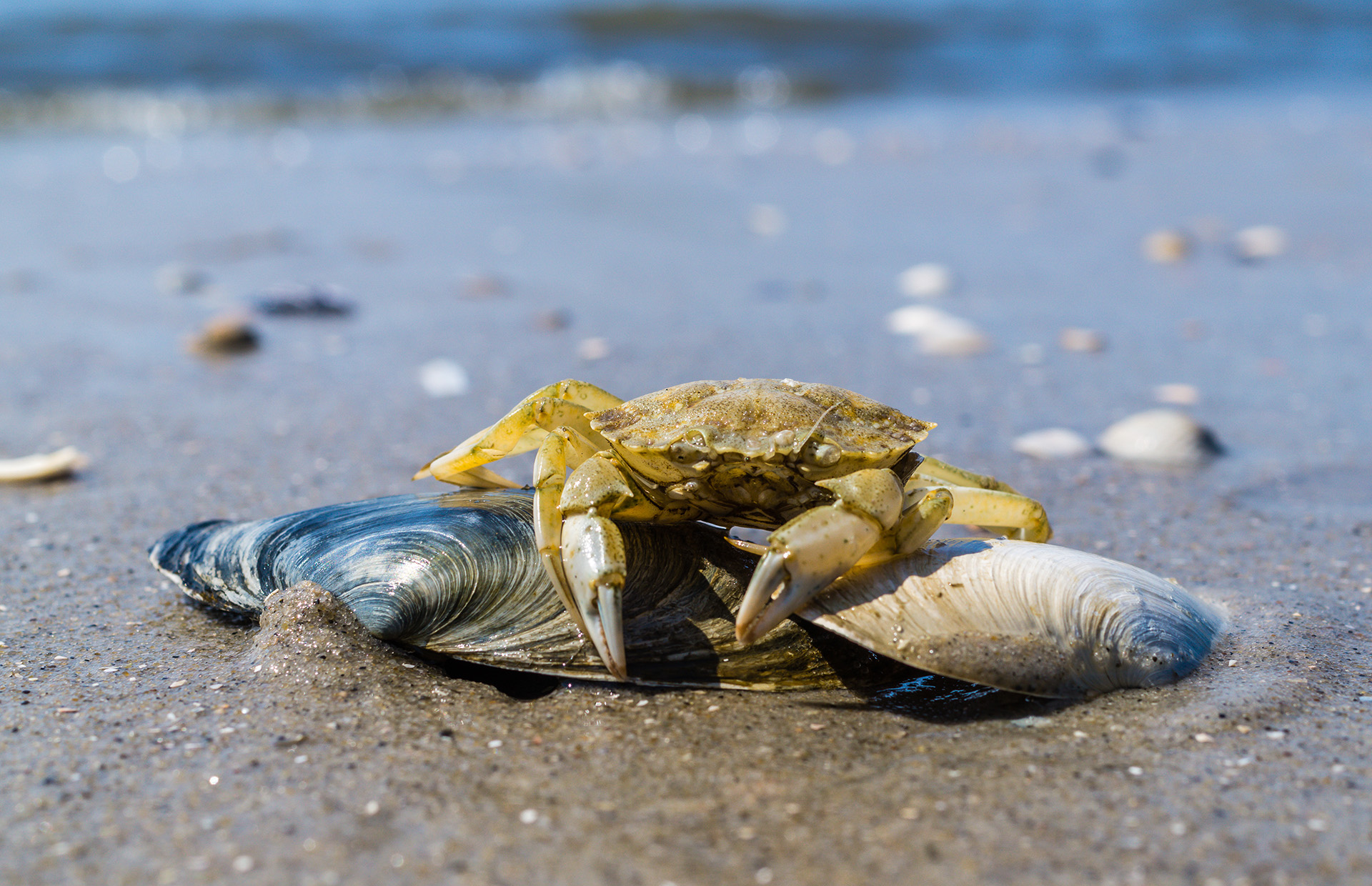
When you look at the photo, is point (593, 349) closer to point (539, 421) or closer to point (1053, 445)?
point (1053, 445)

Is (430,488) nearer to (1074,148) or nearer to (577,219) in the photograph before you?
(577,219)

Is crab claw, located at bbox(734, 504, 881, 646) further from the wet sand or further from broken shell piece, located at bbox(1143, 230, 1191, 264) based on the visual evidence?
broken shell piece, located at bbox(1143, 230, 1191, 264)

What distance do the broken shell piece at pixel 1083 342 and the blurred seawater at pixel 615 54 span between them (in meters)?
9.87

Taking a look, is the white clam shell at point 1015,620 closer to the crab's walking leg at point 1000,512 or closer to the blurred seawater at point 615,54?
the crab's walking leg at point 1000,512

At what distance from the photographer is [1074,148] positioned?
10898 mm

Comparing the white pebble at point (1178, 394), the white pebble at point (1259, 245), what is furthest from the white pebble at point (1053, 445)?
the white pebble at point (1259, 245)

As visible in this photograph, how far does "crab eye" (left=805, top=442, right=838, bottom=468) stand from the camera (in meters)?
2.42

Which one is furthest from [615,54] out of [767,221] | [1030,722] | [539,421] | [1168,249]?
[1030,722]

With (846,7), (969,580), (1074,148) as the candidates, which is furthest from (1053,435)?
(846,7)

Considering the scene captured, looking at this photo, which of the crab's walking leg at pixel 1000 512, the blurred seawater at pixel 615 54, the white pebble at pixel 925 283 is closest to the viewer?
the crab's walking leg at pixel 1000 512

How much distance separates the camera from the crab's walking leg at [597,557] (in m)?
2.29

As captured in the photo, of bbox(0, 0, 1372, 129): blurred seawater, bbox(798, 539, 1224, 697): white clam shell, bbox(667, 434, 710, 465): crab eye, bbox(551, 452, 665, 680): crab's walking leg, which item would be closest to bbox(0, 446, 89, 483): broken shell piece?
bbox(551, 452, 665, 680): crab's walking leg

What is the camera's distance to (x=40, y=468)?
395cm

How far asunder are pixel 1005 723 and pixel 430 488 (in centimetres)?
230
